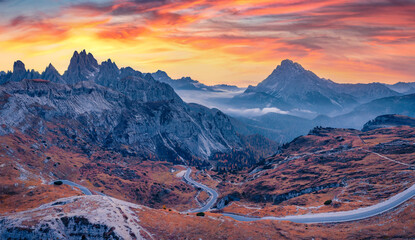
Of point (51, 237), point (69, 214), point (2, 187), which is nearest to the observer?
point (51, 237)

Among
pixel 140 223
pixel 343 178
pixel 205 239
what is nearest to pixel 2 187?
pixel 140 223

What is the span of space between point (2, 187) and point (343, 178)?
643ft

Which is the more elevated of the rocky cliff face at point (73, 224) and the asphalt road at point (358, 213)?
the rocky cliff face at point (73, 224)

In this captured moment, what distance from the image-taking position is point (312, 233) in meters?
106

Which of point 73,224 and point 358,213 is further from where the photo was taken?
point 358,213

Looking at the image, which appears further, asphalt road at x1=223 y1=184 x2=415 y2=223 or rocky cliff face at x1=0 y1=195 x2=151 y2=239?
asphalt road at x1=223 y1=184 x2=415 y2=223

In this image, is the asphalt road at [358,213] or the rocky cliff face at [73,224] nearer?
the rocky cliff face at [73,224]

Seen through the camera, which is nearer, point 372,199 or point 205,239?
point 205,239

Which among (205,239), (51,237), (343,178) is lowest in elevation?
(343,178)

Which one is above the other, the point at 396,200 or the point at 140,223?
the point at 140,223

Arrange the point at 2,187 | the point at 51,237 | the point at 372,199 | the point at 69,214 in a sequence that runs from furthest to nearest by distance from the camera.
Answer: the point at 2,187 → the point at 372,199 → the point at 69,214 → the point at 51,237

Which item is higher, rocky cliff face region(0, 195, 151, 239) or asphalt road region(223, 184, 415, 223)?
rocky cliff face region(0, 195, 151, 239)

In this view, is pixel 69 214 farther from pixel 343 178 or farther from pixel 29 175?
pixel 343 178

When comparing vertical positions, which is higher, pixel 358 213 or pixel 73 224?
pixel 73 224
